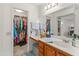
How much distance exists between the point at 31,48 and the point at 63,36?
0.60 metres

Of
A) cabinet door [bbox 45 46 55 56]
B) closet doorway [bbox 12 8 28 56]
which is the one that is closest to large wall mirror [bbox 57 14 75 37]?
cabinet door [bbox 45 46 55 56]

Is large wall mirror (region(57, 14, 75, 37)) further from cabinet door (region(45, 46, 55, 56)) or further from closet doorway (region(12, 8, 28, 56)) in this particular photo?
closet doorway (region(12, 8, 28, 56))

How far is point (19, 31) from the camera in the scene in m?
2.03

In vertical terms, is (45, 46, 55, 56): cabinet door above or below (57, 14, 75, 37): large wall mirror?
below

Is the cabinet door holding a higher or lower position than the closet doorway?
lower

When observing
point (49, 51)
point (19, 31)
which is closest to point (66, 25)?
point (49, 51)

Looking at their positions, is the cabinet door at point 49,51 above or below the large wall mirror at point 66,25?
below

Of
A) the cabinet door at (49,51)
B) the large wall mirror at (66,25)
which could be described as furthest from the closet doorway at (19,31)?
the large wall mirror at (66,25)

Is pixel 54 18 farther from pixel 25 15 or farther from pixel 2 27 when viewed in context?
pixel 2 27

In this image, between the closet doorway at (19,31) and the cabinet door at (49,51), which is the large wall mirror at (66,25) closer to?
the cabinet door at (49,51)

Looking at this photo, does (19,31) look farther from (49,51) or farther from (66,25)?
(66,25)

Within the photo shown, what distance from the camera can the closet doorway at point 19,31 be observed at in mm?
1988

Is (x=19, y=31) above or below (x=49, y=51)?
above

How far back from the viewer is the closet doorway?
6.52 feet
